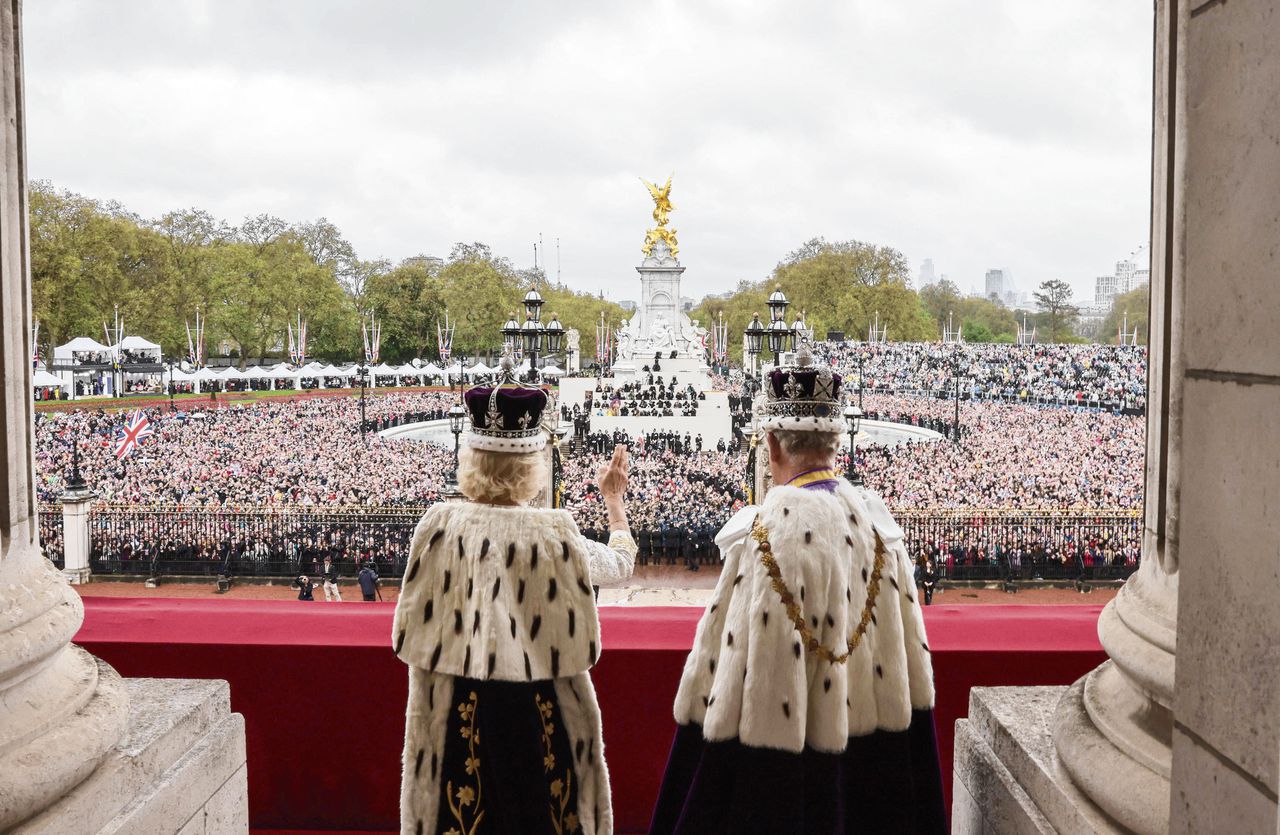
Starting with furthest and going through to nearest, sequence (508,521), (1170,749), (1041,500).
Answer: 1. (1041,500)
2. (508,521)
3. (1170,749)

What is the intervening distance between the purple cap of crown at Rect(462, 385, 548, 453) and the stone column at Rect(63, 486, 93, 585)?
15.2 metres

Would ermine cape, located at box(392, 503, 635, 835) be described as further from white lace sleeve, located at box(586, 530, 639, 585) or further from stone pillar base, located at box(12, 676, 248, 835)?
stone pillar base, located at box(12, 676, 248, 835)

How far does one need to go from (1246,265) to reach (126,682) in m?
2.98

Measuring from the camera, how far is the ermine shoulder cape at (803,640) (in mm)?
2332

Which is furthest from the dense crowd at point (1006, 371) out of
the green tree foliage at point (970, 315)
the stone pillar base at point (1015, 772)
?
the stone pillar base at point (1015, 772)

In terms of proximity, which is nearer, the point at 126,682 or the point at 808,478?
the point at 808,478

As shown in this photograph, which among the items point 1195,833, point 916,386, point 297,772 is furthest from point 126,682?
point 916,386

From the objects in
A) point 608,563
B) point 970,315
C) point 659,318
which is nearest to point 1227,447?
point 608,563

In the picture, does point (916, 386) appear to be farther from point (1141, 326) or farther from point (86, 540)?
Answer: point (1141, 326)

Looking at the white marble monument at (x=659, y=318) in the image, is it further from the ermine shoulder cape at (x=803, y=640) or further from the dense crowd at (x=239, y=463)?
the ermine shoulder cape at (x=803, y=640)

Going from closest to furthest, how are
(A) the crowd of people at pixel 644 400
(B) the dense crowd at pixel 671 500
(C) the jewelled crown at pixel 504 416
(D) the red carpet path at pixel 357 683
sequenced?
1. (C) the jewelled crown at pixel 504 416
2. (D) the red carpet path at pixel 357 683
3. (B) the dense crowd at pixel 671 500
4. (A) the crowd of people at pixel 644 400

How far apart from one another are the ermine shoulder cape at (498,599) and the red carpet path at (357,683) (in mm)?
899

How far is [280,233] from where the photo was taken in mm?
71062

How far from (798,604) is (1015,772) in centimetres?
72
